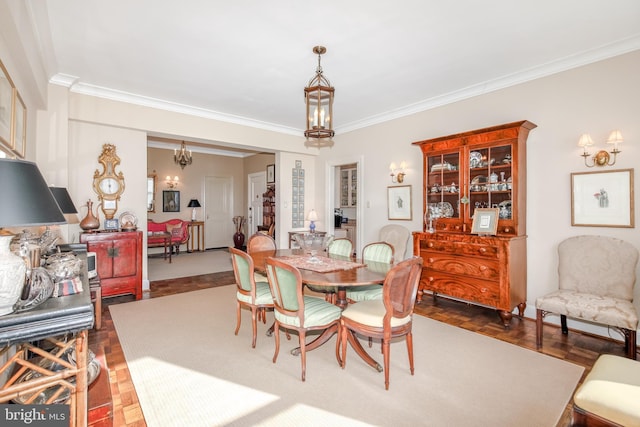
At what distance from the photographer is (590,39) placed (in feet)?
9.45

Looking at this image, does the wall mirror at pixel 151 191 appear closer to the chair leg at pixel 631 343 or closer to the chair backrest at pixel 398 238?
the chair backrest at pixel 398 238

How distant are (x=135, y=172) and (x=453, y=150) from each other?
4415 mm

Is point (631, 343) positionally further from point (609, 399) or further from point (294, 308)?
point (294, 308)

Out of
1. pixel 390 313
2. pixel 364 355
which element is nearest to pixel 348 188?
pixel 364 355

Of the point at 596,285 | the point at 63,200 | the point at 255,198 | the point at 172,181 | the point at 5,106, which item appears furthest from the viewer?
the point at 255,198

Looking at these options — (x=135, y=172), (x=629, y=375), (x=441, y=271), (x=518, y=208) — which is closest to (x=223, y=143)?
(x=135, y=172)

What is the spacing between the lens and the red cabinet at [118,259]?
4.04 m

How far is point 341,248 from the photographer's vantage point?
368 cm

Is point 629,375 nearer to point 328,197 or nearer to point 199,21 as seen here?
point 199,21

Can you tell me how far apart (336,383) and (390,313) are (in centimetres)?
65

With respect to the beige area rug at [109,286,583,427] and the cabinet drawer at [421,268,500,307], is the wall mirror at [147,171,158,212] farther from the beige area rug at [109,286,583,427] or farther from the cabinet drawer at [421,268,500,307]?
the cabinet drawer at [421,268,500,307]

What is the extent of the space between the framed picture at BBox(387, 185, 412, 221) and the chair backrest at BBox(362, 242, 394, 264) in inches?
63.5

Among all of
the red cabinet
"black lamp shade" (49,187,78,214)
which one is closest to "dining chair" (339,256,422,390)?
"black lamp shade" (49,187,78,214)

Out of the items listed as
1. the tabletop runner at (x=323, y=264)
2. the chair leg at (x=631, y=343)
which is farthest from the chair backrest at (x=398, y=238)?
the chair leg at (x=631, y=343)
